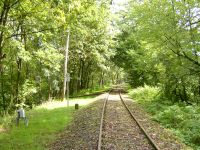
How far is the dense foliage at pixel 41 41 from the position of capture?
32.4 ft

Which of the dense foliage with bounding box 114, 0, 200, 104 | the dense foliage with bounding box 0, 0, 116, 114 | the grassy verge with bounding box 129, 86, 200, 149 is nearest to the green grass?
the dense foliage with bounding box 0, 0, 116, 114

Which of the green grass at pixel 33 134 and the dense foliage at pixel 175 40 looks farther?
the dense foliage at pixel 175 40

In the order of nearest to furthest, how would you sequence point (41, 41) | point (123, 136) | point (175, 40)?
point (123, 136) < point (175, 40) < point (41, 41)

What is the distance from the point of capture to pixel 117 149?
795 centimetres

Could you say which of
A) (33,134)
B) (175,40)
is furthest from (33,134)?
(175,40)

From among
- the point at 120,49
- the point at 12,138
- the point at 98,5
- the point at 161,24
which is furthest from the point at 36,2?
the point at 120,49

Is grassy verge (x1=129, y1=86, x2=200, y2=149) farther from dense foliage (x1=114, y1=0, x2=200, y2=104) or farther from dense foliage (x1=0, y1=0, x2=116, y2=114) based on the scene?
dense foliage (x1=0, y1=0, x2=116, y2=114)

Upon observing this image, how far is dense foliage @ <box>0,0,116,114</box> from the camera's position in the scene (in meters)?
9.89

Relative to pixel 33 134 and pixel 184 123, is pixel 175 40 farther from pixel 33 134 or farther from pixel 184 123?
pixel 33 134

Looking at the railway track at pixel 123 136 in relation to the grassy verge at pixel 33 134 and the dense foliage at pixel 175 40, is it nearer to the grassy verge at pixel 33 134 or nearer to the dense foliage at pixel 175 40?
the grassy verge at pixel 33 134

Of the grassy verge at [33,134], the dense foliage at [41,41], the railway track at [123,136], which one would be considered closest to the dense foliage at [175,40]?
the dense foliage at [41,41]

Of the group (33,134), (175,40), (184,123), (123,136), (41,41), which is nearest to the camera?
(123,136)

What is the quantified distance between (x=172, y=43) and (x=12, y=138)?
10705 mm

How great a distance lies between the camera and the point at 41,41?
17.8 meters
